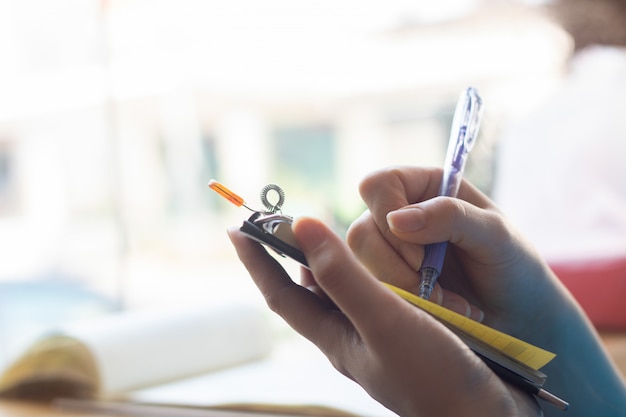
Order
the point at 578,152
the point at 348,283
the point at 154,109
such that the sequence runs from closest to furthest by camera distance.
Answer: the point at 348,283 < the point at 578,152 < the point at 154,109

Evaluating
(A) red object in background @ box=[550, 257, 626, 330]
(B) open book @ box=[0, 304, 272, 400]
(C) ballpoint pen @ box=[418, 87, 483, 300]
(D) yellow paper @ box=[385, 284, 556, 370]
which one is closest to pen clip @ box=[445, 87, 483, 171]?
(C) ballpoint pen @ box=[418, 87, 483, 300]

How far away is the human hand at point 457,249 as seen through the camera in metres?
0.39

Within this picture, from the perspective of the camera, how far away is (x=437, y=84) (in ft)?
4.28

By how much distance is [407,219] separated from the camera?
0.38m

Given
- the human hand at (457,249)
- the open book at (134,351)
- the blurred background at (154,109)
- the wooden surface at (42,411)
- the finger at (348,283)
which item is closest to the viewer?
the finger at (348,283)

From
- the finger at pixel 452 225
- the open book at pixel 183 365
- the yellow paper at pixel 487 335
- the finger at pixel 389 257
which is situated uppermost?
the finger at pixel 452 225

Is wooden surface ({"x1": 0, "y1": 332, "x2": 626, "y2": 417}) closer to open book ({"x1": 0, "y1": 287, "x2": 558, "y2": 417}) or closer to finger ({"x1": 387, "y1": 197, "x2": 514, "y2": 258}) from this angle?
open book ({"x1": 0, "y1": 287, "x2": 558, "y2": 417})

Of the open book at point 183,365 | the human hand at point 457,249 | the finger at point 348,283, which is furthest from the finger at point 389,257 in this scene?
the open book at point 183,365

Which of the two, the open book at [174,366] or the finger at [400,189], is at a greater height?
the finger at [400,189]

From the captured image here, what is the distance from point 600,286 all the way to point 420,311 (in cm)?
53

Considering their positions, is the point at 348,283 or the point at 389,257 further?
the point at 389,257

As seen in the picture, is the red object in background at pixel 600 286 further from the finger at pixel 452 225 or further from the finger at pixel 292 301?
the finger at pixel 292 301

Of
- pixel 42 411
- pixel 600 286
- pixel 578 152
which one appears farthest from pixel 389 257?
pixel 42 411

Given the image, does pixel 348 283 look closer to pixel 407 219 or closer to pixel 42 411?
pixel 407 219
